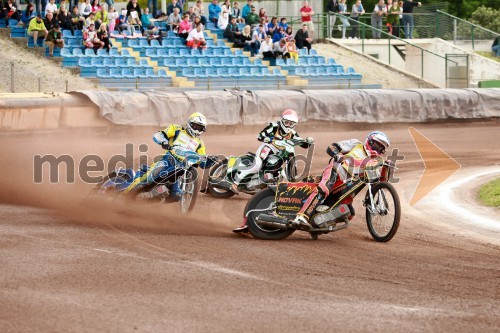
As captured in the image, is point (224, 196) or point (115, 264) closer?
point (115, 264)

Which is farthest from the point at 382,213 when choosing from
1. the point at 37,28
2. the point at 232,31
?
the point at 232,31

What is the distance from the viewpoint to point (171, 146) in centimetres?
1436

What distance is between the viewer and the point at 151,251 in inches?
412

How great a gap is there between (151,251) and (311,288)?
8.11 ft

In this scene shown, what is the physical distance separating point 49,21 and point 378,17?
595 inches

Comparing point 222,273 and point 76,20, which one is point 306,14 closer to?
point 76,20

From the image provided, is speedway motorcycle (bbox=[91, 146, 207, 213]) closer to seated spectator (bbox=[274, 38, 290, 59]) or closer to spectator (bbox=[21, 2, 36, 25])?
spectator (bbox=[21, 2, 36, 25])

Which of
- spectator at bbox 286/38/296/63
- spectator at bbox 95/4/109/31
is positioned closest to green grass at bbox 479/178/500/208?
spectator at bbox 95/4/109/31

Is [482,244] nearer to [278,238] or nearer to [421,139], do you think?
[278,238]

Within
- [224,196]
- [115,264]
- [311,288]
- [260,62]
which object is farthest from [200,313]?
[260,62]

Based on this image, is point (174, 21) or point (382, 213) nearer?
point (382, 213)

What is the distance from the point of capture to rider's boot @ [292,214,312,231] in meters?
11.6

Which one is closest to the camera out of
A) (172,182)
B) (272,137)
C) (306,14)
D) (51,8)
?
(172,182)

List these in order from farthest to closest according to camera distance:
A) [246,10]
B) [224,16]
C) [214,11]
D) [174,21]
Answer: [246,10] < [214,11] < [224,16] < [174,21]
